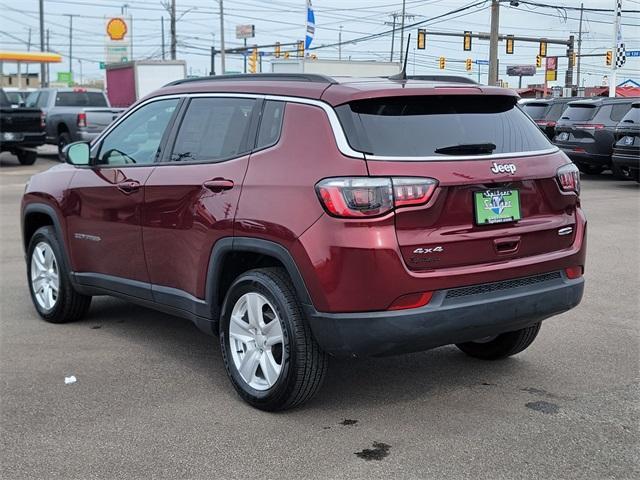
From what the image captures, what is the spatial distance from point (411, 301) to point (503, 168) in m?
0.88

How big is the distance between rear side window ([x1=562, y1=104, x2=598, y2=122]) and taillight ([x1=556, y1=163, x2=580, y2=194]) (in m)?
14.5

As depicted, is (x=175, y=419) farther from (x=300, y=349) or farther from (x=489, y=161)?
(x=489, y=161)

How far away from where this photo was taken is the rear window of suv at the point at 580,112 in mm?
18203

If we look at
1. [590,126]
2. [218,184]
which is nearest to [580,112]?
[590,126]

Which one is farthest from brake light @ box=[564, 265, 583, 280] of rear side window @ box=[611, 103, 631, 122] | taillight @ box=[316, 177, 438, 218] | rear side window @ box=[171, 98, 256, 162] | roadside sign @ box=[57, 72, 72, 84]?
roadside sign @ box=[57, 72, 72, 84]

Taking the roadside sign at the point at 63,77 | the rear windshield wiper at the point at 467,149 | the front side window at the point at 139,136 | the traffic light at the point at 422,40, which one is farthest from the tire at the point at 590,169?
the roadside sign at the point at 63,77

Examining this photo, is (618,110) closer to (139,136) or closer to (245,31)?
(139,136)

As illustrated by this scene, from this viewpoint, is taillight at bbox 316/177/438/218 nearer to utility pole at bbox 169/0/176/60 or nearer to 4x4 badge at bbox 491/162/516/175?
4x4 badge at bbox 491/162/516/175

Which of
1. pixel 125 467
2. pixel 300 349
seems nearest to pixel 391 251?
pixel 300 349

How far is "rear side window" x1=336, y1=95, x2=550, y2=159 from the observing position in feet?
13.3

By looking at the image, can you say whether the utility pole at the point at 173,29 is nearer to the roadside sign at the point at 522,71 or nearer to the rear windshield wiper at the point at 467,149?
the rear windshield wiper at the point at 467,149

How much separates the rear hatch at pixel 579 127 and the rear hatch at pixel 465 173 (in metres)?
14.4

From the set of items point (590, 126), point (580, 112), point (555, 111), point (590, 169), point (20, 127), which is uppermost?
point (580, 112)

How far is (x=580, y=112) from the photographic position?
60.3ft
